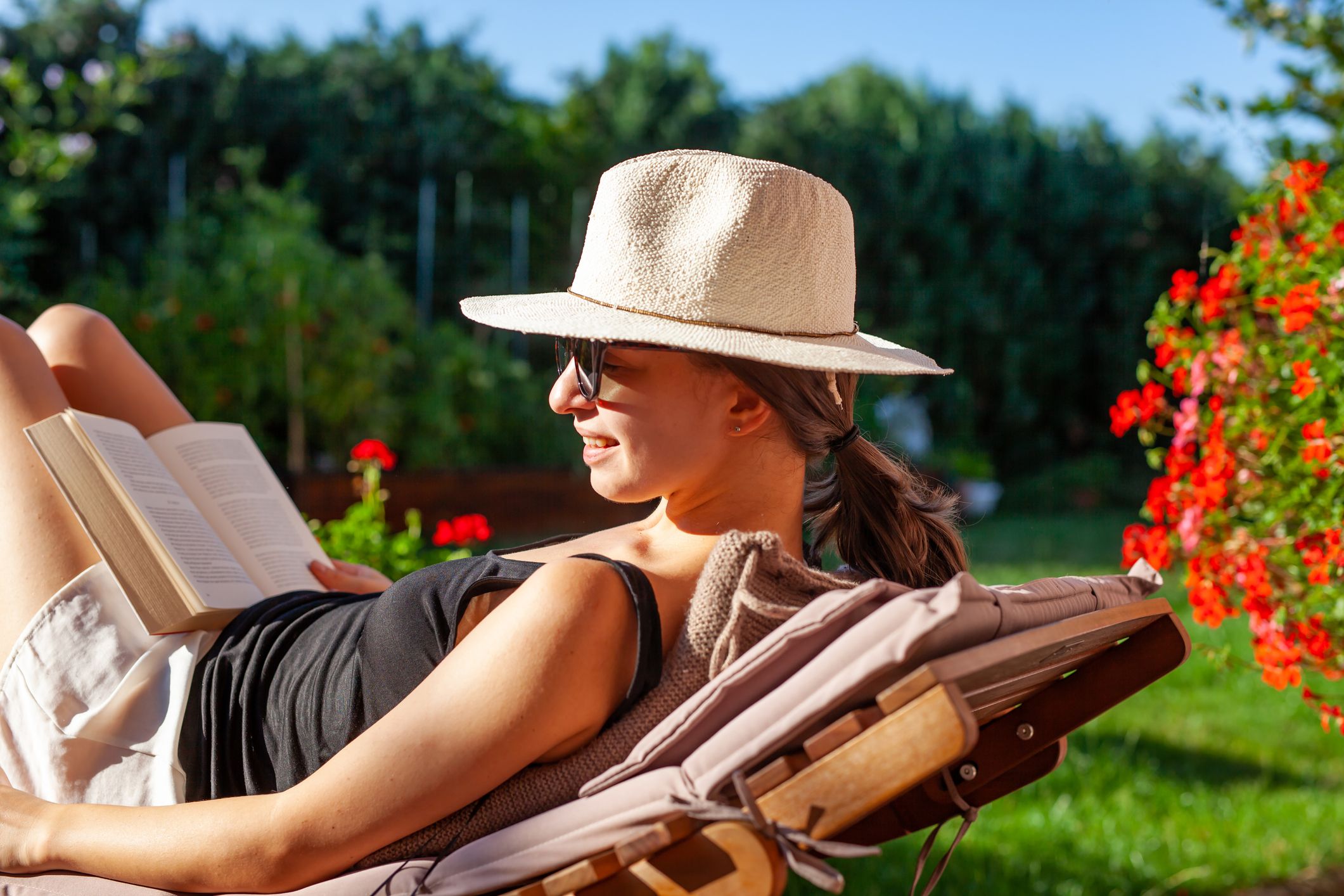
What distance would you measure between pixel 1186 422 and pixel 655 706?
186cm

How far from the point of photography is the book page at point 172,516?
2041 millimetres

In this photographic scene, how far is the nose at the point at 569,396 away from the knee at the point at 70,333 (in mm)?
1220

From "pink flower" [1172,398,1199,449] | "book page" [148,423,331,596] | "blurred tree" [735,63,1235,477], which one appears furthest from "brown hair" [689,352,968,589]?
"blurred tree" [735,63,1235,477]

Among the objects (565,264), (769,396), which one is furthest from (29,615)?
(565,264)

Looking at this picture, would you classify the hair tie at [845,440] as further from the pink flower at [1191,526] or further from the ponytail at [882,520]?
the pink flower at [1191,526]

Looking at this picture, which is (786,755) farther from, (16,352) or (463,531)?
(463,531)

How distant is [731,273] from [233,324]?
681cm

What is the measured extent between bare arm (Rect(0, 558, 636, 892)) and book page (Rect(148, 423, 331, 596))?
896 millimetres

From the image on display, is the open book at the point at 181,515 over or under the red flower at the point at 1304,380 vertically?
under

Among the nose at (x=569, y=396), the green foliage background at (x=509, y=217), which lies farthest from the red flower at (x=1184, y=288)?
the green foliage background at (x=509, y=217)

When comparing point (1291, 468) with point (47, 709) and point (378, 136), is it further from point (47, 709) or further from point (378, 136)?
point (378, 136)

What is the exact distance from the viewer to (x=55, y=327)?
96.2 inches

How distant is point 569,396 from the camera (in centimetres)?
170

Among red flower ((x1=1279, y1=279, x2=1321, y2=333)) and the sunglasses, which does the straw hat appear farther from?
red flower ((x1=1279, y1=279, x2=1321, y2=333))
